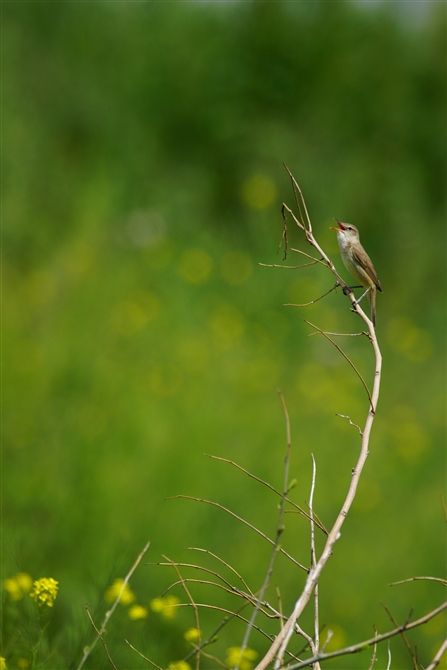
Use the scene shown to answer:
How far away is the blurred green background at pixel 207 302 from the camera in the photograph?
16.9 feet

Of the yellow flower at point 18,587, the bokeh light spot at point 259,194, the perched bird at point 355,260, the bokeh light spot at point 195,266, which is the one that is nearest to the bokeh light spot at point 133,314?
the bokeh light spot at point 195,266

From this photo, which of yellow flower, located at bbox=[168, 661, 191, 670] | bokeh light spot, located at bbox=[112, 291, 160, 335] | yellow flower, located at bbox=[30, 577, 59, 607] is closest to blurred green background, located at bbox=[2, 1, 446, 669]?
bokeh light spot, located at bbox=[112, 291, 160, 335]

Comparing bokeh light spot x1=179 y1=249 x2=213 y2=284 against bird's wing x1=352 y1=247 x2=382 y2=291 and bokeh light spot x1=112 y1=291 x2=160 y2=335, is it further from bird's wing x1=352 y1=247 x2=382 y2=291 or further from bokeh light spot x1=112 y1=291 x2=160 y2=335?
bird's wing x1=352 y1=247 x2=382 y2=291

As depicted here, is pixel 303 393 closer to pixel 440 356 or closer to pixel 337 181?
pixel 440 356

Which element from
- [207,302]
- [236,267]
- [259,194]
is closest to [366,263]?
[207,302]

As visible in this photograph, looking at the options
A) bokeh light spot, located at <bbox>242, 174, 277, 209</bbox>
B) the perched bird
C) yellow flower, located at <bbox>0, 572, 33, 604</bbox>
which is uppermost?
the perched bird

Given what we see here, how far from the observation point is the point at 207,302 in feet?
27.7

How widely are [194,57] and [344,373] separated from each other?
243 inches

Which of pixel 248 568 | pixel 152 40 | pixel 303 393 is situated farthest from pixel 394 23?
pixel 248 568

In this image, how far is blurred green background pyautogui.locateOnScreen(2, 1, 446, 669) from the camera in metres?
5.15

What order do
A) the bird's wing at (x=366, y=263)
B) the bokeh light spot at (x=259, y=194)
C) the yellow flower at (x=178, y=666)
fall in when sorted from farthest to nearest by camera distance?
the bokeh light spot at (x=259, y=194) < the bird's wing at (x=366, y=263) < the yellow flower at (x=178, y=666)

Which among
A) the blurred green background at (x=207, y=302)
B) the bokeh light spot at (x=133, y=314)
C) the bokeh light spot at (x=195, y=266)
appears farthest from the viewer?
the bokeh light spot at (x=195, y=266)

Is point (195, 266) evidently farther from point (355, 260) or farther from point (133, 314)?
point (355, 260)

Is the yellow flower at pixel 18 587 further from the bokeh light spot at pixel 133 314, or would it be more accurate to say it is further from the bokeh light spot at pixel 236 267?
the bokeh light spot at pixel 236 267
